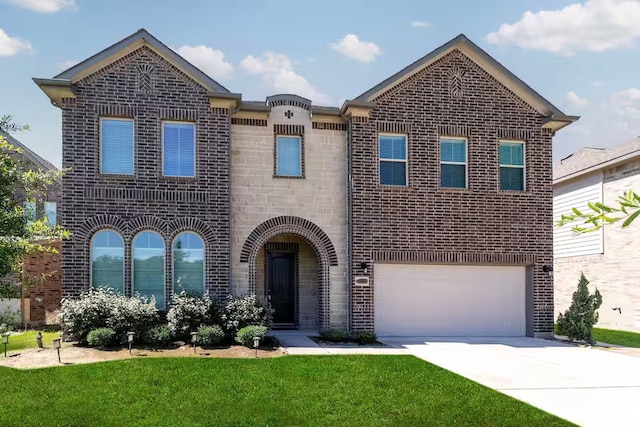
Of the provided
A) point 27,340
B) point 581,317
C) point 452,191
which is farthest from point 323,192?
point 27,340

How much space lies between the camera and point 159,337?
42.2 ft

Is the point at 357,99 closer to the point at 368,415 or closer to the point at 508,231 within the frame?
the point at 508,231

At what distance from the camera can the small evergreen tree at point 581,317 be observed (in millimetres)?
15708

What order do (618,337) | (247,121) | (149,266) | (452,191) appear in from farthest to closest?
1. (618,337)
2. (452,191)
3. (247,121)
4. (149,266)

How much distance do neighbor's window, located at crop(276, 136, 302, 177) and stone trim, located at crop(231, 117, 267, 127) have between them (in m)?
0.60

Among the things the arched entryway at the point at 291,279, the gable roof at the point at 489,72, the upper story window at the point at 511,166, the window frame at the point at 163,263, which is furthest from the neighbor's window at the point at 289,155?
the upper story window at the point at 511,166

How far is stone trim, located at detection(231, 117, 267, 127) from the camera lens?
15625 millimetres

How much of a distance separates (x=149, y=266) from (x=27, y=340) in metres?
3.53

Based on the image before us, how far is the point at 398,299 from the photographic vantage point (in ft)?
53.0

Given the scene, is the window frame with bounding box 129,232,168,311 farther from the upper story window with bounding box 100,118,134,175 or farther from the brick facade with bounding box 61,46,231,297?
the upper story window with bounding box 100,118,134,175

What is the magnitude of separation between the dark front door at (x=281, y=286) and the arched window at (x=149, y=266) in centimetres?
341

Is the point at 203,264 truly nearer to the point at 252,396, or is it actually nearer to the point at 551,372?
the point at 252,396

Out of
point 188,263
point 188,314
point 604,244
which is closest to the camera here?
point 188,314

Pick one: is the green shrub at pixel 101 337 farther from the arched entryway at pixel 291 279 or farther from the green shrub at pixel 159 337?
the arched entryway at pixel 291 279
